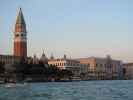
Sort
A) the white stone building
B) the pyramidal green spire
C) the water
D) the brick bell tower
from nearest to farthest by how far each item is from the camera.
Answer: the water, the brick bell tower, the pyramidal green spire, the white stone building

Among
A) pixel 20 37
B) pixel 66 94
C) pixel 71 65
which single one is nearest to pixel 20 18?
pixel 20 37

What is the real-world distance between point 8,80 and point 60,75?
29.6 m

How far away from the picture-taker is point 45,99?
127ft

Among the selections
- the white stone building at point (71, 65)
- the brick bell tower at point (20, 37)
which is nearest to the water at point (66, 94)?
the brick bell tower at point (20, 37)

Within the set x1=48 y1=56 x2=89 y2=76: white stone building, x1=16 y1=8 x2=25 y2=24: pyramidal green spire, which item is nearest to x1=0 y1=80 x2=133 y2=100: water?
x1=16 y1=8 x2=25 y2=24: pyramidal green spire

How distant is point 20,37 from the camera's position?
159750 millimetres

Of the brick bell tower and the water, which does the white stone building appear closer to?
the brick bell tower

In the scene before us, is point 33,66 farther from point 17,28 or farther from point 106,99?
point 106,99

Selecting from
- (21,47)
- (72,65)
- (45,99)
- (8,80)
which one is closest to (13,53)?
(21,47)

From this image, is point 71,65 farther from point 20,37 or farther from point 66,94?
point 66,94

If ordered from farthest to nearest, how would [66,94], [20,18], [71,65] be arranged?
1. [71,65]
2. [20,18]
3. [66,94]

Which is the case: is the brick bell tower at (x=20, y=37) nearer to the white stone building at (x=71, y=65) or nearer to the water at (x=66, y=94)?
the white stone building at (x=71, y=65)

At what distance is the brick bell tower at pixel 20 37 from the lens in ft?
508

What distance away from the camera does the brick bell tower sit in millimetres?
154950
